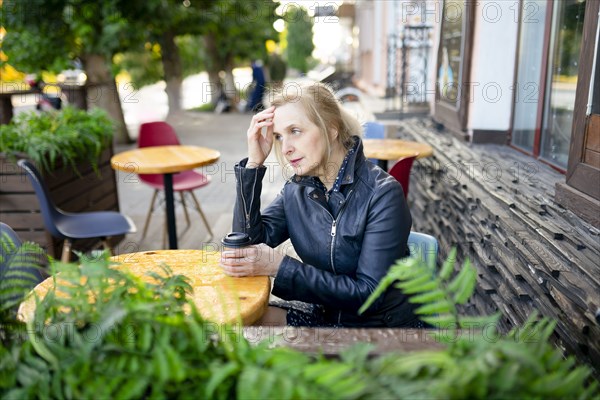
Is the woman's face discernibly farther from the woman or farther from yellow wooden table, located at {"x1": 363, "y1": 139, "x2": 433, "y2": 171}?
yellow wooden table, located at {"x1": 363, "y1": 139, "x2": 433, "y2": 171}

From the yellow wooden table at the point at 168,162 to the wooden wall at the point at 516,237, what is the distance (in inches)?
76.9

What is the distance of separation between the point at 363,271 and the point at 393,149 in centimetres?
286

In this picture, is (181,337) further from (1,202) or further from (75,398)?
(1,202)

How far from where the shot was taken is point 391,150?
469cm

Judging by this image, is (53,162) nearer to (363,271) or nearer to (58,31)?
(363,271)

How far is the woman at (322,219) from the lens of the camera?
6.61 ft

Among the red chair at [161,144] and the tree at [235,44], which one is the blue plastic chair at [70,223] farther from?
the tree at [235,44]

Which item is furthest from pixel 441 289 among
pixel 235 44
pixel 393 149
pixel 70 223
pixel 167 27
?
pixel 235 44

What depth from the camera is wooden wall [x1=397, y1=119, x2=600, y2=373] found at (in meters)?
2.02

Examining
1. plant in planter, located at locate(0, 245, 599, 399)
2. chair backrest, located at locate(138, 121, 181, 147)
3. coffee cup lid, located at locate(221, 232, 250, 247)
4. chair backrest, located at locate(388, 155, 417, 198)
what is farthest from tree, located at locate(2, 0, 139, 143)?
plant in planter, located at locate(0, 245, 599, 399)

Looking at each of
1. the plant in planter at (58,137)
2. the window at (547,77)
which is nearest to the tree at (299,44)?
the plant in planter at (58,137)

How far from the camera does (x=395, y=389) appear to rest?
88 centimetres

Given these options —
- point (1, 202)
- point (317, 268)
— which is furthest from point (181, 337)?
point (1, 202)

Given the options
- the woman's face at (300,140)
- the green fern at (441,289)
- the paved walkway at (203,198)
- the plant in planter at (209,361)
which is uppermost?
the woman's face at (300,140)
